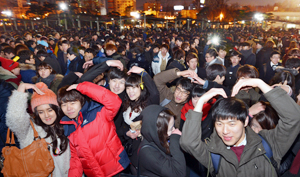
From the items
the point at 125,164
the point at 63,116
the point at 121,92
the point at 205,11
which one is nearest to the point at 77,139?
the point at 63,116

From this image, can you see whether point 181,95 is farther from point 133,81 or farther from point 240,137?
point 240,137

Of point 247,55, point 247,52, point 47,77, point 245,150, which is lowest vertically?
point 245,150

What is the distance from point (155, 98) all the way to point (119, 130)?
0.84 meters

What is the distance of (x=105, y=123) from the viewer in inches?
88.7

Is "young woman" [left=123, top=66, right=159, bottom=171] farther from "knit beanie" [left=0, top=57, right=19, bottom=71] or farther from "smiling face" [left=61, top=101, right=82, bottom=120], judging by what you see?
"knit beanie" [left=0, top=57, right=19, bottom=71]

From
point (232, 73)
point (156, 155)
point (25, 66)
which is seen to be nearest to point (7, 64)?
point (25, 66)

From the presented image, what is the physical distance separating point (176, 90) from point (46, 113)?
83.3 inches

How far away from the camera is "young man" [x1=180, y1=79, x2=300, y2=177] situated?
5.11 ft

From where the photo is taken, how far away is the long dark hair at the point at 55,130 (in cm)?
236

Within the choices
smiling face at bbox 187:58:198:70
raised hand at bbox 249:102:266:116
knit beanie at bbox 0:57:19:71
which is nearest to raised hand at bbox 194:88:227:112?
raised hand at bbox 249:102:266:116

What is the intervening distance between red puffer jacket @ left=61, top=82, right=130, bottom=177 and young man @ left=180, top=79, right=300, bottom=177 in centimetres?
106

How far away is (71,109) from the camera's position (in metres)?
2.39

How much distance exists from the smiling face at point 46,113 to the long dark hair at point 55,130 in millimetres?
40

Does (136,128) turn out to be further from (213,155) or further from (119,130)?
(213,155)
